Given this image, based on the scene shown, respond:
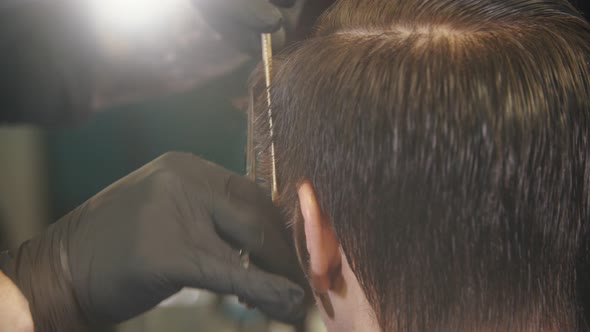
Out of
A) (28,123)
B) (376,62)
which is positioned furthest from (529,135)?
(28,123)

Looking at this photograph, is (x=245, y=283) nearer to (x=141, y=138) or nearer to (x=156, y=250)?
(x=156, y=250)

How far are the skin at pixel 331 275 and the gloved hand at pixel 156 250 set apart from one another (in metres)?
0.11

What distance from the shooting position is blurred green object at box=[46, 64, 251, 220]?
126cm

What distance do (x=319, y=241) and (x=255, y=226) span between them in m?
0.19

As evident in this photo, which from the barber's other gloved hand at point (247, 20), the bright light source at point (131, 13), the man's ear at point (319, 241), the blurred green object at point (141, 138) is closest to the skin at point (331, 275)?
the man's ear at point (319, 241)

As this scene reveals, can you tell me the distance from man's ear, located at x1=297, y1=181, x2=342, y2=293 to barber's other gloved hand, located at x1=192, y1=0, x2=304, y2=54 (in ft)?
1.24

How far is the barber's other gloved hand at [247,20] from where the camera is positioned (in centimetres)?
133

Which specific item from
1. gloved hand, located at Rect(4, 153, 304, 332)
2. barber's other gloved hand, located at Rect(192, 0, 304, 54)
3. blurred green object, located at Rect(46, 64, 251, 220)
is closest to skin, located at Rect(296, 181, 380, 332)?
gloved hand, located at Rect(4, 153, 304, 332)

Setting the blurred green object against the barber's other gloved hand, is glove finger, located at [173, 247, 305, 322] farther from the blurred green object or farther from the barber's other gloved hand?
the barber's other gloved hand

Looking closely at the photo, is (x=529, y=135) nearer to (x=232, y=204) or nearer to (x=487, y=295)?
(x=487, y=295)

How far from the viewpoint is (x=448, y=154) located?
3.52 feet

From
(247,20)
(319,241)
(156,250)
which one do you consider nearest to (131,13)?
(247,20)

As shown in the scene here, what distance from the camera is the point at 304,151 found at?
1.21 meters

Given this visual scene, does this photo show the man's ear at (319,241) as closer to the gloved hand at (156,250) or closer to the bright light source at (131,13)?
the gloved hand at (156,250)
